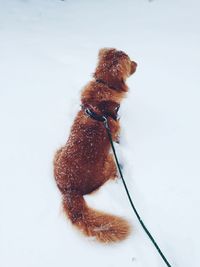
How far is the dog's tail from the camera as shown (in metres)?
2.25

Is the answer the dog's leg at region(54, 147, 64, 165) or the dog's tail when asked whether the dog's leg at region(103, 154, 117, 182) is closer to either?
the dog's tail

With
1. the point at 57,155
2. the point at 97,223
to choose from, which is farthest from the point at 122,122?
the point at 97,223

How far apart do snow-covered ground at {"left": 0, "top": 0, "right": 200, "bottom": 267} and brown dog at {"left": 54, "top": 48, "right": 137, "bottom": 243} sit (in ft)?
0.26

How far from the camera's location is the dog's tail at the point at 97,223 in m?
2.25

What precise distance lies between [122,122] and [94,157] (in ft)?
1.67

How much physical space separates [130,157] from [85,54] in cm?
124

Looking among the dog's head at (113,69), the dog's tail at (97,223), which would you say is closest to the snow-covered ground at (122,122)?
the dog's tail at (97,223)

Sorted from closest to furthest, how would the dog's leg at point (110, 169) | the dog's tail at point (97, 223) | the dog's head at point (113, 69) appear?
1. the dog's tail at point (97, 223)
2. the dog's leg at point (110, 169)
3. the dog's head at point (113, 69)

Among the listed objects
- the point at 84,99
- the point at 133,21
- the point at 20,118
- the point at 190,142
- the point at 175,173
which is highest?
the point at 133,21

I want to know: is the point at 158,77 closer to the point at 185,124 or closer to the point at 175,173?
the point at 185,124

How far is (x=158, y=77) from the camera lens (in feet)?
10.4

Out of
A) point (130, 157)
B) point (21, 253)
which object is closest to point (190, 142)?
point (130, 157)

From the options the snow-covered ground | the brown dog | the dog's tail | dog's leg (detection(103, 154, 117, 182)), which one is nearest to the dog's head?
the brown dog

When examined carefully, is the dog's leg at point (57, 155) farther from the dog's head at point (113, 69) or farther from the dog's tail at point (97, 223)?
the dog's head at point (113, 69)
